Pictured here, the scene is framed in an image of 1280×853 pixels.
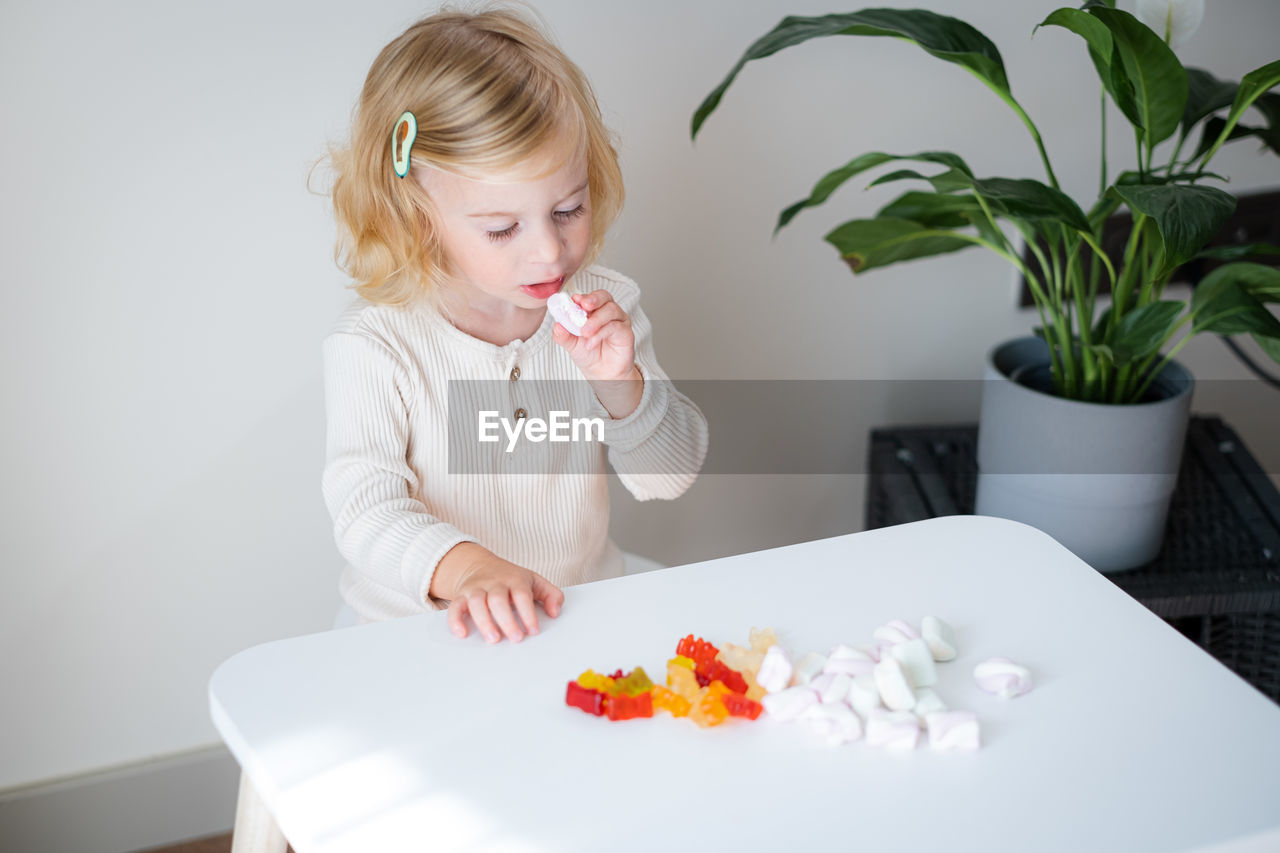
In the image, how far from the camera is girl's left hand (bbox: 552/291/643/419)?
93 cm

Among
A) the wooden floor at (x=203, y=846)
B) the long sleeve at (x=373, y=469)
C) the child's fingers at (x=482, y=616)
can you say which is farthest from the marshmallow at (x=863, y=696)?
the wooden floor at (x=203, y=846)

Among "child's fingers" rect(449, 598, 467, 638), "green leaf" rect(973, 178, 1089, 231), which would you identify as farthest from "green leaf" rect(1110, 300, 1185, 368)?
"child's fingers" rect(449, 598, 467, 638)

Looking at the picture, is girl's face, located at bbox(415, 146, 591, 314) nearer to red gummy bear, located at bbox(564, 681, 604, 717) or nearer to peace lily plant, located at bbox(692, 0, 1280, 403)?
peace lily plant, located at bbox(692, 0, 1280, 403)

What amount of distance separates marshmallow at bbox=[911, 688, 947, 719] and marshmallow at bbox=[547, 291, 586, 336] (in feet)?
1.38

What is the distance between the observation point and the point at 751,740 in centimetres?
62

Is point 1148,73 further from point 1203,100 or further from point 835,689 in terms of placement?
point 835,689

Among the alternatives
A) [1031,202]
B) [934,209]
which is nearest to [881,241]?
[934,209]

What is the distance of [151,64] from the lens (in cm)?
105

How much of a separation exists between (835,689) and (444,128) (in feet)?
1.76

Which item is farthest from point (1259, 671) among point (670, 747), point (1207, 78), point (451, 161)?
point (451, 161)

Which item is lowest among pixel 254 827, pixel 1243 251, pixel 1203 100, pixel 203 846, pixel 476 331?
pixel 203 846

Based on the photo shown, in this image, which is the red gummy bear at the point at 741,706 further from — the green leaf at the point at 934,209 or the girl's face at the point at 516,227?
the green leaf at the point at 934,209

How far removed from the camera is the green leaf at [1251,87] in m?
0.96

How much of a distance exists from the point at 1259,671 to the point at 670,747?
2.93 feet
